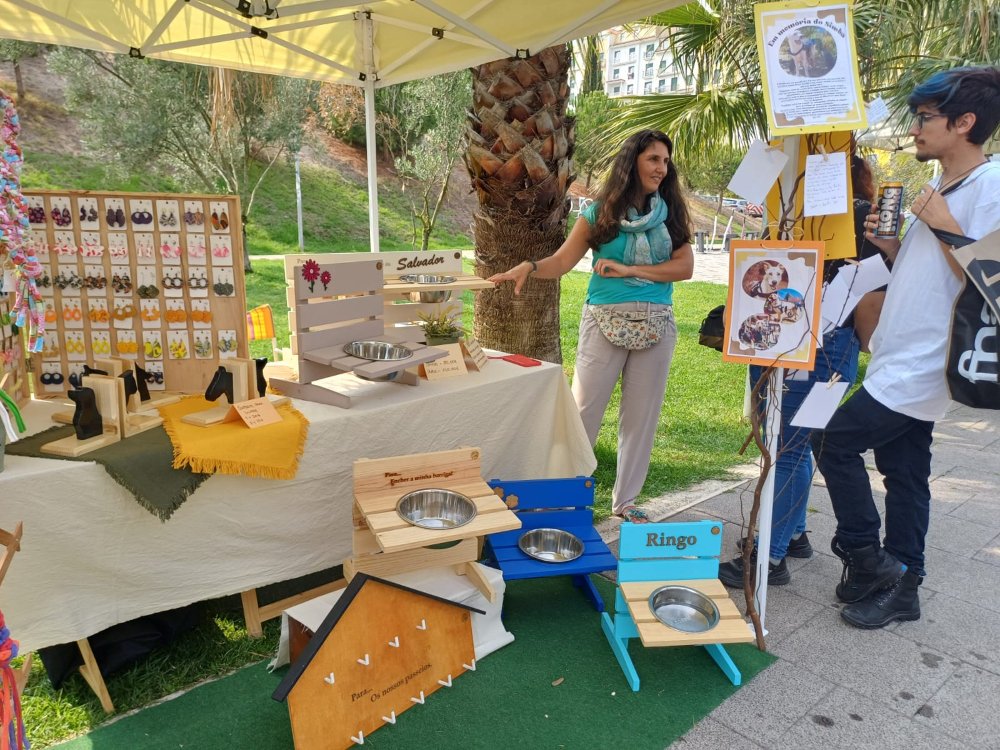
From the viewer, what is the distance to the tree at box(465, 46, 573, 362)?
3.74 meters

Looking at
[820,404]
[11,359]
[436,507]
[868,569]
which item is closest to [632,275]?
[820,404]

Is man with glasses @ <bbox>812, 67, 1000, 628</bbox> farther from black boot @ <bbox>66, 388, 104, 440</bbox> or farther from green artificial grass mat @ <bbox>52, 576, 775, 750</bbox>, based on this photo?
black boot @ <bbox>66, 388, 104, 440</bbox>

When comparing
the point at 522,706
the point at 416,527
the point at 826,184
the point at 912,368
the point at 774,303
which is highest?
the point at 826,184

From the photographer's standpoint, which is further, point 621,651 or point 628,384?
point 628,384

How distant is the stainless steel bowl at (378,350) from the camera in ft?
8.05

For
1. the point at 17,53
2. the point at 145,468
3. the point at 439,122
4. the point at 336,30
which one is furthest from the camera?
the point at 17,53

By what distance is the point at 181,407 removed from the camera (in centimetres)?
229

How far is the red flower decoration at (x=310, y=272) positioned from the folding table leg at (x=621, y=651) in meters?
1.61

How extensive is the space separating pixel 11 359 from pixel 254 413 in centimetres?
83

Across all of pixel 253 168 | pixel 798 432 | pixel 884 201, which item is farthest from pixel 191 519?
pixel 253 168

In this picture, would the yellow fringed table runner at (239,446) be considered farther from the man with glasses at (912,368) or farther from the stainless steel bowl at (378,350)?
the man with glasses at (912,368)

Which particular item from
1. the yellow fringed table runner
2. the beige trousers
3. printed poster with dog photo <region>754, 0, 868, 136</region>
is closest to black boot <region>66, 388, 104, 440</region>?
the yellow fringed table runner

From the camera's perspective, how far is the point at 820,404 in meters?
2.20

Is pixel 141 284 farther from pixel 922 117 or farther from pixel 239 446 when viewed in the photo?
pixel 922 117
